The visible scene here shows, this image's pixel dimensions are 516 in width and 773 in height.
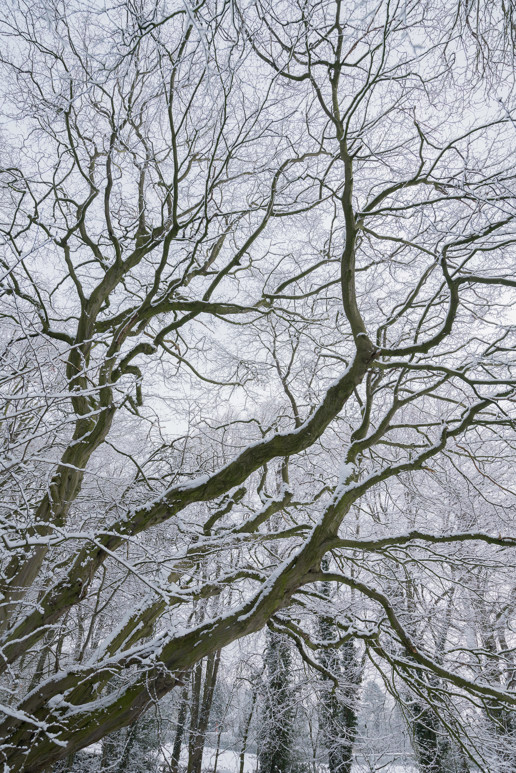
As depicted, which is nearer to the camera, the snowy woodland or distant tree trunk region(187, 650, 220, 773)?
the snowy woodland

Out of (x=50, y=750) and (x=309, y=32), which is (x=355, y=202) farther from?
(x=50, y=750)

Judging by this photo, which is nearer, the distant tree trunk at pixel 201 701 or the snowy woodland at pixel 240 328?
the snowy woodland at pixel 240 328

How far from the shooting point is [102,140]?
4996 millimetres

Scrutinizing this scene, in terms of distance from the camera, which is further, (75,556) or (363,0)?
(75,556)

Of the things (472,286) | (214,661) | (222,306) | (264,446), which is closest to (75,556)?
(264,446)

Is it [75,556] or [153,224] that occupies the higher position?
[153,224]

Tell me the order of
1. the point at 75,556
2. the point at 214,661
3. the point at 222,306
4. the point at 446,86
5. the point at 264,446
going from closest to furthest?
the point at 446,86 < the point at 264,446 < the point at 75,556 < the point at 222,306 < the point at 214,661

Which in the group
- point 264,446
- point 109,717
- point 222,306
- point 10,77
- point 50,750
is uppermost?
point 10,77

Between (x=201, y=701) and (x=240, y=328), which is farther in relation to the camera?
(x=201, y=701)

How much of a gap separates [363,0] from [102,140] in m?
3.96

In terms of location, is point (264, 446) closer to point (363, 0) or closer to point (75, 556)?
point (75, 556)

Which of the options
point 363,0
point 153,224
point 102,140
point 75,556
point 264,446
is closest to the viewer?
point 363,0

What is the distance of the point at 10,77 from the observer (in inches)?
166

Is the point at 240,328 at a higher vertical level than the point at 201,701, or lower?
higher
